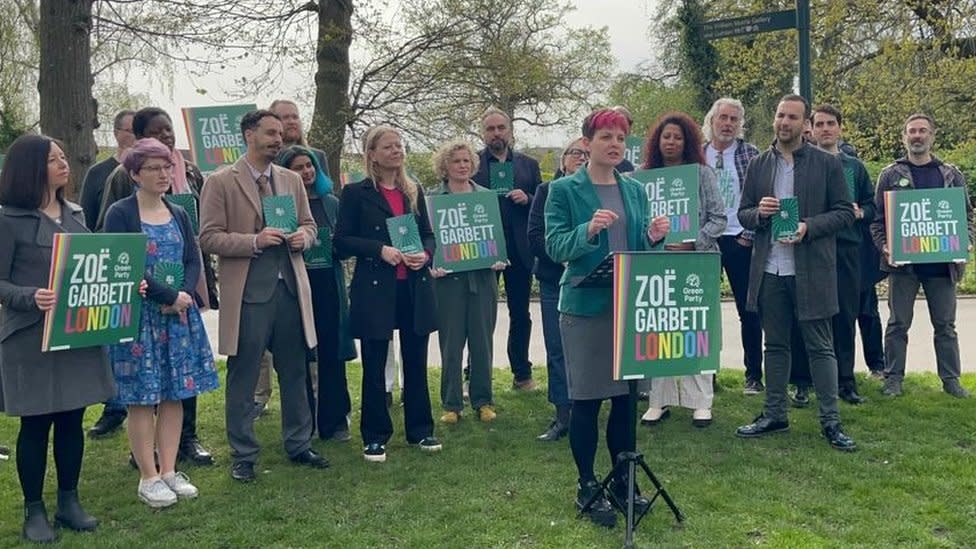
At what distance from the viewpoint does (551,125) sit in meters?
25.5

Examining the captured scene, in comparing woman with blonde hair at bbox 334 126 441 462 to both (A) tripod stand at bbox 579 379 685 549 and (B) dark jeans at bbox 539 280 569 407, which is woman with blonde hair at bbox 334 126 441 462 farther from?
(A) tripod stand at bbox 579 379 685 549

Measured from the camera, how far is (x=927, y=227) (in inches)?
290

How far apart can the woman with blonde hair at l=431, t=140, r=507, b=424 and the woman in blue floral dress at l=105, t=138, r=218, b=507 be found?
79.9 inches

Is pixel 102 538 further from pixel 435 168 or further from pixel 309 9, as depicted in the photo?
pixel 309 9

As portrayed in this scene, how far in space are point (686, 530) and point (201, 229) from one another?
10.9 ft

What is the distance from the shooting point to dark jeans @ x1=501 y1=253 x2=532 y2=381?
7.64 m

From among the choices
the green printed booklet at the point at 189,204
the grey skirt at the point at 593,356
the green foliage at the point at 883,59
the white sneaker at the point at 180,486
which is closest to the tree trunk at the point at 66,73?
the green printed booklet at the point at 189,204

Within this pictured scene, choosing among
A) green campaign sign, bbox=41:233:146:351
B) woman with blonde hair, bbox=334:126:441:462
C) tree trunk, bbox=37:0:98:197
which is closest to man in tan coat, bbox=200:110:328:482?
woman with blonde hair, bbox=334:126:441:462

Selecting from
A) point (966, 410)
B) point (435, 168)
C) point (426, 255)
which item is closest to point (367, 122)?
point (435, 168)

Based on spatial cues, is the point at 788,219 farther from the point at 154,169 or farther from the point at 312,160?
the point at 154,169

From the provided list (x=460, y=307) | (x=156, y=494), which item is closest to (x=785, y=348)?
(x=460, y=307)

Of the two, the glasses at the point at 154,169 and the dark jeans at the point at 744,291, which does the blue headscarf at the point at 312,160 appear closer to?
the glasses at the point at 154,169

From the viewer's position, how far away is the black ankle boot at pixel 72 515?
4.89 metres

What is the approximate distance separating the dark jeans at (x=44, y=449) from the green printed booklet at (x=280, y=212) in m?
1.53
